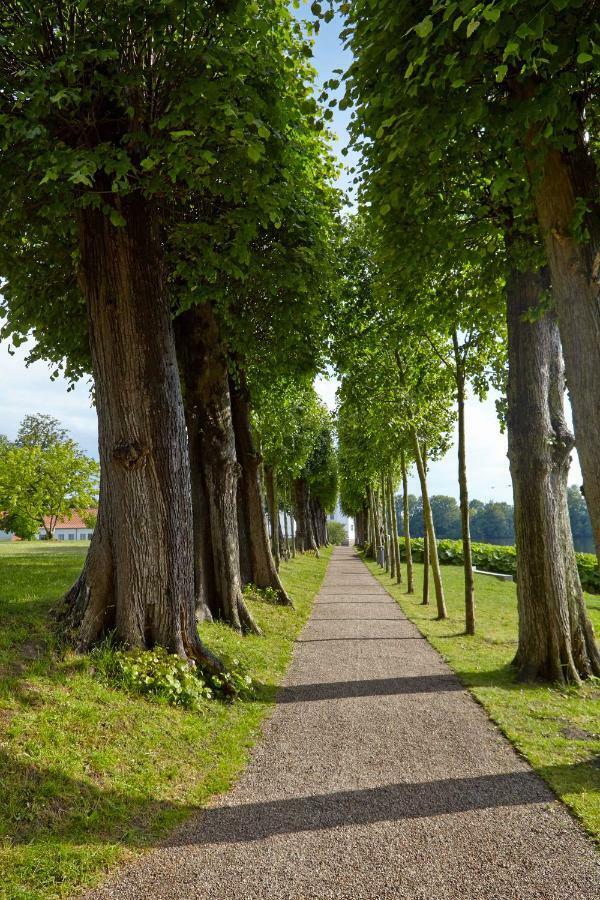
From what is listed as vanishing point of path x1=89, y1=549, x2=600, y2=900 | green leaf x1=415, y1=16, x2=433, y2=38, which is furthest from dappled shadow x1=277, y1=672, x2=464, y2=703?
green leaf x1=415, y1=16, x2=433, y2=38

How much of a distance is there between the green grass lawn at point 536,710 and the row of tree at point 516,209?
0.54 meters

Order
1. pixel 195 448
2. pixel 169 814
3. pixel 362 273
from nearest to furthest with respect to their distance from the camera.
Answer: pixel 169 814
pixel 195 448
pixel 362 273

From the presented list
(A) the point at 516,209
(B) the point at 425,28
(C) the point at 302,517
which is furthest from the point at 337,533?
(B) the point at 425,28

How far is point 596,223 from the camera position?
4770mm

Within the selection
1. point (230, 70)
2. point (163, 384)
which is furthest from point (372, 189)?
point (163, 384)

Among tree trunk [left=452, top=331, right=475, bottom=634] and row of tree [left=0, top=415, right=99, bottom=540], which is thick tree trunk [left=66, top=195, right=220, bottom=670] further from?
row of tree [left=0, top=415, right=99, bottom=540]

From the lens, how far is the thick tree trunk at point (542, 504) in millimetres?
8672

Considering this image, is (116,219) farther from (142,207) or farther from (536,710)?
(536,710)

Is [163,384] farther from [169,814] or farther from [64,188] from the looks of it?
[169,814]

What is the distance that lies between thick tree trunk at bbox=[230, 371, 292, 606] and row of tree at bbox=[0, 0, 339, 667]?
4.98m

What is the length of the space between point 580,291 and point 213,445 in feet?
26.6

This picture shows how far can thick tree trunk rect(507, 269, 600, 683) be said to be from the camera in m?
8.67

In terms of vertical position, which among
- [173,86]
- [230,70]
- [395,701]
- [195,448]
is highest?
[173,86]

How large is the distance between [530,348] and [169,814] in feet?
25.0
